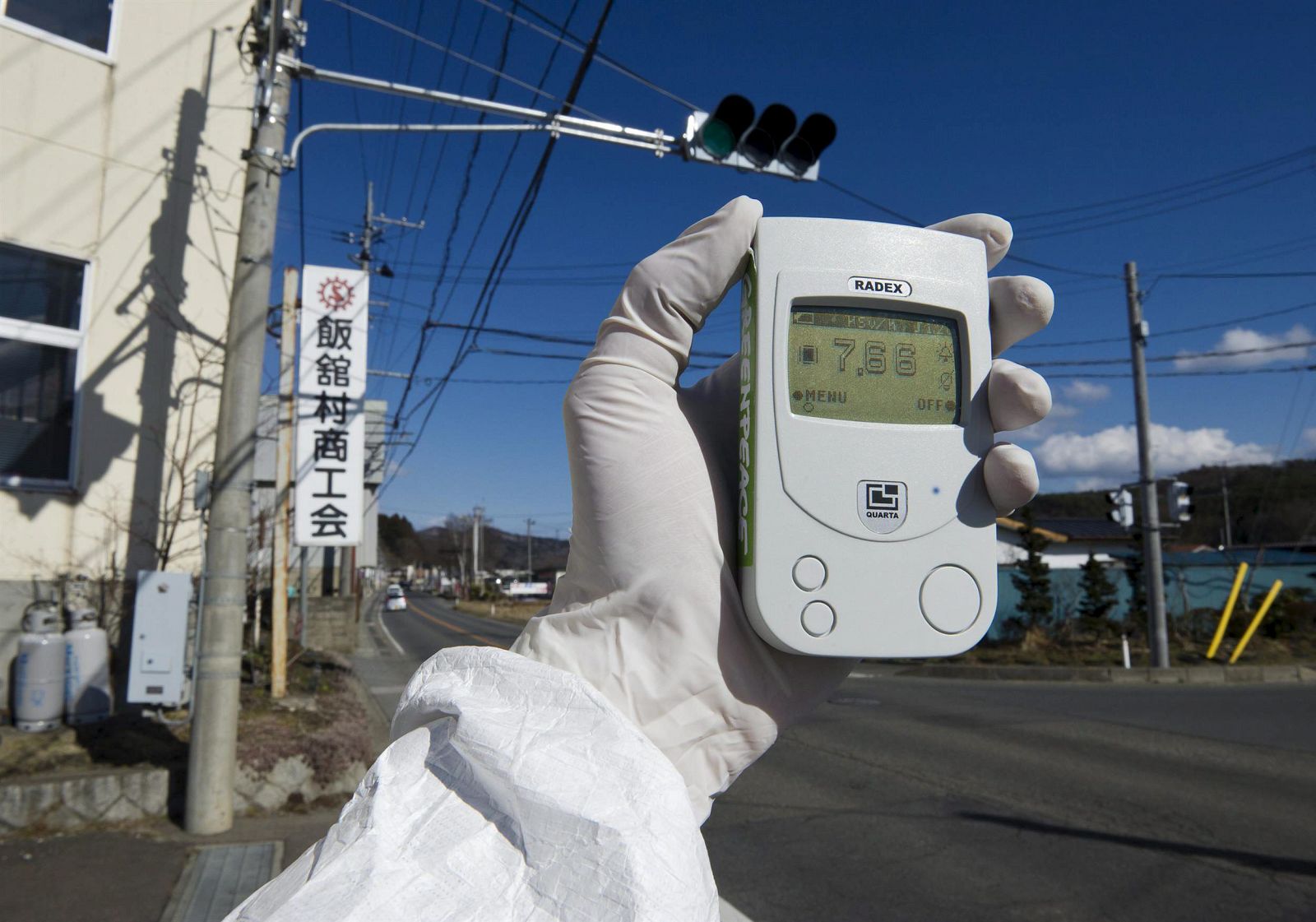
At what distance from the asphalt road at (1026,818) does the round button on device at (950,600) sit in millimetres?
3309

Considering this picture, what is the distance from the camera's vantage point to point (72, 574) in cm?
604

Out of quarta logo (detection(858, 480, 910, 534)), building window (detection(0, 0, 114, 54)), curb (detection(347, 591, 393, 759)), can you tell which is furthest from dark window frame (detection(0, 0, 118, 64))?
quarta logo (detection(858, 480, 910, 534))

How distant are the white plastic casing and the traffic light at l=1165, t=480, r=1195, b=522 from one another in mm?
14980

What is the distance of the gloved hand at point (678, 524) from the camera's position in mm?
1153

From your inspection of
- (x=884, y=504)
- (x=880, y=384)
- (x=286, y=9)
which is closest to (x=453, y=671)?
(x=884, y=504)

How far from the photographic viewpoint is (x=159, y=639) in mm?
5746

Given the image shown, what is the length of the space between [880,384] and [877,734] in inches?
304

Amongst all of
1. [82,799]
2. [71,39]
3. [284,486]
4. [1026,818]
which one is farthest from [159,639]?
[1026,818]

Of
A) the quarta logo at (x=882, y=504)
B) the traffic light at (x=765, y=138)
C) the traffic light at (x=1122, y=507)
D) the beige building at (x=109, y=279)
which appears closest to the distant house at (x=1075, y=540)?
the traffic light at (x=1122, y=507)

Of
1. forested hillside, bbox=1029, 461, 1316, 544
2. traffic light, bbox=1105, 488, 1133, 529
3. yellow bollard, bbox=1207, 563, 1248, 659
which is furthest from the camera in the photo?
forested hillside, bbox=1029, 461, 1316, 544

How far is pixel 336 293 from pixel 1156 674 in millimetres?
13224

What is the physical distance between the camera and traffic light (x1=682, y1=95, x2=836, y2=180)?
16.5ft

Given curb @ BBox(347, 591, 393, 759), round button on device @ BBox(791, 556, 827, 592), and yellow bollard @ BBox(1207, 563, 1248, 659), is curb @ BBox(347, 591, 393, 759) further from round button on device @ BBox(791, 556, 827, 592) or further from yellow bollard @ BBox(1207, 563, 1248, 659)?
yellow bollard @ BBox(1207, 563, 1248, 659)

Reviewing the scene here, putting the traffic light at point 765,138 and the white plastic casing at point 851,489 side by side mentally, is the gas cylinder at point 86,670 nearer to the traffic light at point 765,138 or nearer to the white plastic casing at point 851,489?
the traffic light at point 765,138
